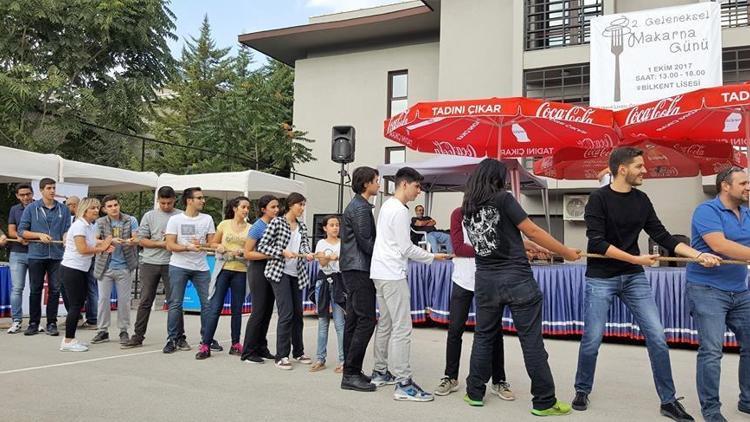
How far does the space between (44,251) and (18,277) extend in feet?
2.33

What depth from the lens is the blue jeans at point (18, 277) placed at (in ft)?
26.4

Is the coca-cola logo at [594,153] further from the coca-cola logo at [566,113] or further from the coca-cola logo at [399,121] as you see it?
the coca-cola logo at [399,121]

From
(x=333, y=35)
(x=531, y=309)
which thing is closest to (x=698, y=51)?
(x=531, y=309)

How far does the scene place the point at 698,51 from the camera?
40.0 ft

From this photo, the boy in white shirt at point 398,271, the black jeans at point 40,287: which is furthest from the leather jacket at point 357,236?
the black jeans at point 40,287

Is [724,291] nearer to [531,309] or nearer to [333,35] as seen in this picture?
[531,309]

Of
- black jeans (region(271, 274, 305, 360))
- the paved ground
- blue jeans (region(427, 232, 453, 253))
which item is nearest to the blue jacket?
the paved ground

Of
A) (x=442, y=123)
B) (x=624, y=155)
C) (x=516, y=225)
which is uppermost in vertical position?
(x=442, y=123)

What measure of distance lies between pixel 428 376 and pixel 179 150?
16.2 meters

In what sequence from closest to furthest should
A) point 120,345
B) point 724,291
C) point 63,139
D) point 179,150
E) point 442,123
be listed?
point 724,291 < point 120,345 < point 442,123 < point 63,139 < point 179,150

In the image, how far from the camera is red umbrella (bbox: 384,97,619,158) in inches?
312

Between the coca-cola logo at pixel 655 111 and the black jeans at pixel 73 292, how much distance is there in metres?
6.98

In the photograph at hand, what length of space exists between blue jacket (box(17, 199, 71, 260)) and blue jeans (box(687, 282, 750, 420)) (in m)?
7.37

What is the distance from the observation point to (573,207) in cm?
1566
